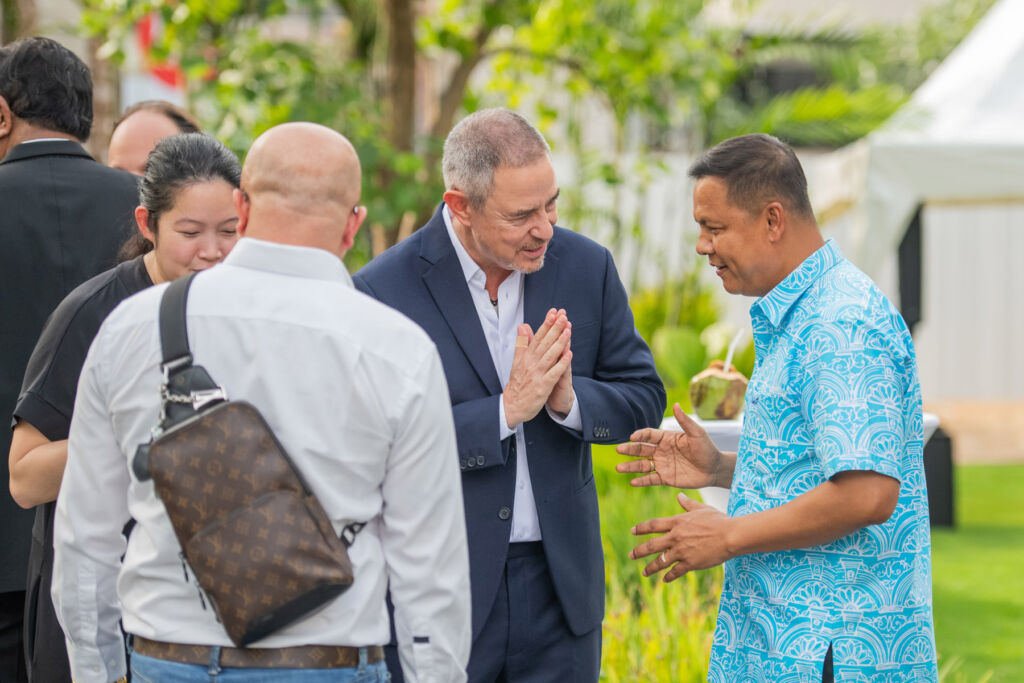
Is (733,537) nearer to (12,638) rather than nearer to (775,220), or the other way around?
(775,220)

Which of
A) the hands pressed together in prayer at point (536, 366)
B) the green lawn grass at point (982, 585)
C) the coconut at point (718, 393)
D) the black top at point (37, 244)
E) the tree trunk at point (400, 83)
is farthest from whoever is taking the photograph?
the tree trunk at point (400, 83)

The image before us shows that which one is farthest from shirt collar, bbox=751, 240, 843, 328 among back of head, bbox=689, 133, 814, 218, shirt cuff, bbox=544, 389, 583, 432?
shirt cuff, bbox=544, 389, 583, 432

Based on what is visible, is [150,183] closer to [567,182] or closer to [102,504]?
[102,504]

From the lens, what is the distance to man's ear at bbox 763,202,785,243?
227cm

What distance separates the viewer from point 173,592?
1810 mm

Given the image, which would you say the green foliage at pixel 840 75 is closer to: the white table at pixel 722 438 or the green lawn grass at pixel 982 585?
the green lawn grass at pixel 982 585

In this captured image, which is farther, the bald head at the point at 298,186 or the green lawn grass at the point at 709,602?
the green lawn grass at the point at 709,602

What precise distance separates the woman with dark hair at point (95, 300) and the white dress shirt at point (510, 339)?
0.59 meters

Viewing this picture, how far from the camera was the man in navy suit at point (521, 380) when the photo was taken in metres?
2.57

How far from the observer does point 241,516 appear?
1716mm

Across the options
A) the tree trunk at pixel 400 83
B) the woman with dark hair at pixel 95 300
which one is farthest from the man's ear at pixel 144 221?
the tree trunk at pixel 400 83

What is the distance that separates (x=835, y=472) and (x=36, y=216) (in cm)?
210

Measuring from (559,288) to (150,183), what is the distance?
3.28 feet

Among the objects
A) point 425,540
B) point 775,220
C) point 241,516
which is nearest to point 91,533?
point 241,516
